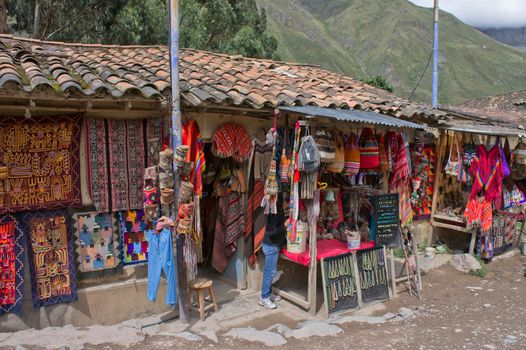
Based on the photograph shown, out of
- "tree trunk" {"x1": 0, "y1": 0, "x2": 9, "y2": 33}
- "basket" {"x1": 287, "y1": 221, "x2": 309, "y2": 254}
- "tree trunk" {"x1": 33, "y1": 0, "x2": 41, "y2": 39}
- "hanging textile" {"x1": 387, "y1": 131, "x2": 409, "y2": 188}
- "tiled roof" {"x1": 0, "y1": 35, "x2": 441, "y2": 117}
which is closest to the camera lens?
"tiled roof" {"x1": 0, "y1": 35, "x2": 441, "y2": 117}

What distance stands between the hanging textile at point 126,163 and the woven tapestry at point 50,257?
697 millimetres

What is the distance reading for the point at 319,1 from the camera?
111 metres

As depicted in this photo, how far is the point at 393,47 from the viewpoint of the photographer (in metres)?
80.8

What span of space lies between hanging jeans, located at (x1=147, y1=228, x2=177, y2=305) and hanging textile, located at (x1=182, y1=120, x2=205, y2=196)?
30.3 inches

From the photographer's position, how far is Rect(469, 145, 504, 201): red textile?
8.61 meters

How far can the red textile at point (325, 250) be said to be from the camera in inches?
243

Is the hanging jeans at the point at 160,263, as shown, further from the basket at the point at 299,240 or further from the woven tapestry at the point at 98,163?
the basket at the point at 299,240

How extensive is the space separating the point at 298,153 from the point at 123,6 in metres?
10.5

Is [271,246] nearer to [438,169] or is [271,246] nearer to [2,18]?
[438,169]

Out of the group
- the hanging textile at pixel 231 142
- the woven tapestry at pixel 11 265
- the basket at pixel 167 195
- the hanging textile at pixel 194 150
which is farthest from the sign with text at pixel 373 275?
the woven tapestry at pixel 11 265

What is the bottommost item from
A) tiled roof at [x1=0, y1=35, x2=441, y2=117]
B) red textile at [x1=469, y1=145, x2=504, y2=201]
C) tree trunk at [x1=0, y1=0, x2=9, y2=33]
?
red textile at [x1=469, y1=145, x2=504, y2=201]

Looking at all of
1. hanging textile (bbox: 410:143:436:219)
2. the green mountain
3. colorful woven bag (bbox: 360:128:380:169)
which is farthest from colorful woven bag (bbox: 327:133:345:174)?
the green mountain

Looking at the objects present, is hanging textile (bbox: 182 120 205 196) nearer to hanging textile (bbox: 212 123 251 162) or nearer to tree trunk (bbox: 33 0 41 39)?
hanging textile (bbox: 212 123 251 162)

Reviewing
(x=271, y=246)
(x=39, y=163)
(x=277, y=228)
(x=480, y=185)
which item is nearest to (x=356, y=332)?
(x=271, y=246)
